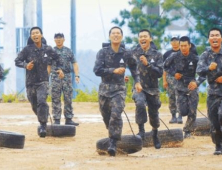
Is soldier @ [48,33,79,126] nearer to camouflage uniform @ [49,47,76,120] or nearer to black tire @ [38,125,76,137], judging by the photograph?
camouflage uniform @ [49,47,76,120]

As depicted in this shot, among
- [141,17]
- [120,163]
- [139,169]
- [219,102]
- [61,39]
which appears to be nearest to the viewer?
[139,169]

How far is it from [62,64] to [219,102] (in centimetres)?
700

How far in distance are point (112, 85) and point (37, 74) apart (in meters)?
3.54

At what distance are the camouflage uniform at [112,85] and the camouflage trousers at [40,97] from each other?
3.35 meters

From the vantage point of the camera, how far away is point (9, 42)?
4084 cm

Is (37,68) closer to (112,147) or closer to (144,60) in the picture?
(144,60)

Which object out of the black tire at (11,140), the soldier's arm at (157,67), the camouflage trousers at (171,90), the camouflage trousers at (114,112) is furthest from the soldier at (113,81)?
the camouflage trousers at (171,90)

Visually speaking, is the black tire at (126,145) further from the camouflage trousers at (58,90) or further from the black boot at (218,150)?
the camouflage trousers at (58,90)

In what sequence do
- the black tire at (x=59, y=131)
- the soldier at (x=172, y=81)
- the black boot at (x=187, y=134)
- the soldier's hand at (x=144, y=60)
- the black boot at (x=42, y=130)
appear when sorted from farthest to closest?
the soldier at (x=172, y=81)
the black tire at (x=59, y=131)
the black boot at (x=42, y=130)
the black boot at (x=187, y=134)
the soldier's hand at (x=144, y=60)

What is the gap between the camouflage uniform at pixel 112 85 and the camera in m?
13.5

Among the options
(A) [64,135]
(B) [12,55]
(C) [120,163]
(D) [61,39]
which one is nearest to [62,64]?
(D) [61,39]

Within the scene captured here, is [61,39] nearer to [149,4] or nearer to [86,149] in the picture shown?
[86,149]

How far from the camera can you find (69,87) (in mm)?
20000

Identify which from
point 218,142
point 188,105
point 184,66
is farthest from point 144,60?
point 188,105
